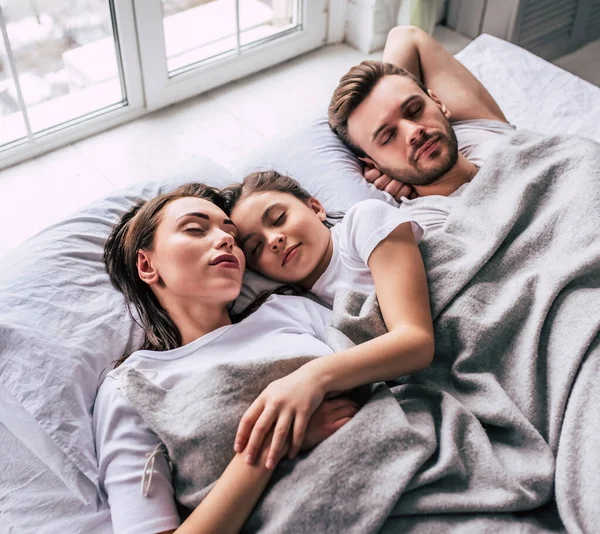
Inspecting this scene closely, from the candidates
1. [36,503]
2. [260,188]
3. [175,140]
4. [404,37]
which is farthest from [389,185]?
[36,503]

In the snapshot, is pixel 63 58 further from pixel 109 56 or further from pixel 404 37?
pixel 404 37

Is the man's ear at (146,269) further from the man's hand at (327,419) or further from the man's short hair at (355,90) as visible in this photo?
the man's short hair at (355,90)

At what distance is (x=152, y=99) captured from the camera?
238cm

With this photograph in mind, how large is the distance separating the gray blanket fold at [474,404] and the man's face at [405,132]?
0.27m

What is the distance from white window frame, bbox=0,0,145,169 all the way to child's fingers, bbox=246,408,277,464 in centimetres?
147

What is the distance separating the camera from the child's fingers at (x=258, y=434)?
3.40ft

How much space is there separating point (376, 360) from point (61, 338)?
57 cm

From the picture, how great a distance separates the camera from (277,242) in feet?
4.40

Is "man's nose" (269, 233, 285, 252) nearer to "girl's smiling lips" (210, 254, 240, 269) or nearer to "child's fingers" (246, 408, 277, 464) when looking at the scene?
"girl's smiling lips" (210, 254, 240, 269)

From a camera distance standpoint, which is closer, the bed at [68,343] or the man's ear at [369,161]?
the bed at [68,343]

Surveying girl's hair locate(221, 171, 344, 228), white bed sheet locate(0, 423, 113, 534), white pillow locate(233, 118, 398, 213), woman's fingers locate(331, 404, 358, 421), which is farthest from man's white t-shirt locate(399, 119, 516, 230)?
white bed sheet locate(0, 423, 113, 534)

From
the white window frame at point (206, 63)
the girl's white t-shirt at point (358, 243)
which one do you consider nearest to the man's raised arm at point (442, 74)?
the girl's white t-shirt at point (358, 243)

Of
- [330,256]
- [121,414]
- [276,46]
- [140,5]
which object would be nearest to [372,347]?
[330,256]

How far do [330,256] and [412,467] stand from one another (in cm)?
52
